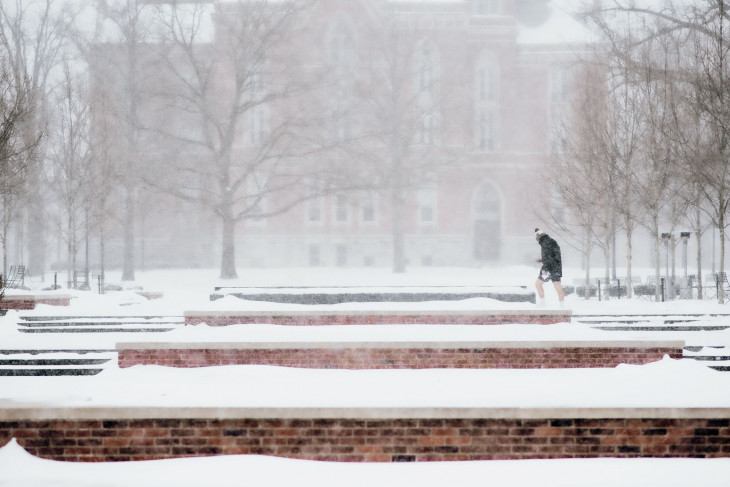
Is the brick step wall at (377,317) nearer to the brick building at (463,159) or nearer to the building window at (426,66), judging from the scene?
the brick building at (463,159)

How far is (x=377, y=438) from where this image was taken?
601 centimetres

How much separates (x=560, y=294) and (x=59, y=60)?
27.6m

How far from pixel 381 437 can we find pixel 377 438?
37mm

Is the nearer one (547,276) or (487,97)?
(547,276)

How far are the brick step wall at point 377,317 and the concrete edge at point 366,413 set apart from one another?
6.37 m

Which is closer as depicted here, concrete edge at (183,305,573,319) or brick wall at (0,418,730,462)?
brick wall at (0,418,730,462)

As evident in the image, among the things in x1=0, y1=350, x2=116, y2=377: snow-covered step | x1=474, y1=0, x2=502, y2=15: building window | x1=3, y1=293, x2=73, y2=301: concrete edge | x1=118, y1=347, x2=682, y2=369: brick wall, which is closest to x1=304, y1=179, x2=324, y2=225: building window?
x1=474, y1=0, x2=502, y2=15: building window

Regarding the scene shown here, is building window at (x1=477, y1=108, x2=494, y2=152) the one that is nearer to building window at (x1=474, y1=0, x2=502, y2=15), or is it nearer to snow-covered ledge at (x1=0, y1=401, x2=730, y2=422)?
building window at (x1=474, y1=0, x2=502, y2=15)

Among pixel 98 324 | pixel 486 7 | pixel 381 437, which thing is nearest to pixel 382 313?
pixel 98 324

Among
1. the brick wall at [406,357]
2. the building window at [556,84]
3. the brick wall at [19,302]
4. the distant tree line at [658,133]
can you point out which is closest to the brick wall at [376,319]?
the brick wall at [406,357]

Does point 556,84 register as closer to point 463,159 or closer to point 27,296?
point 463,159

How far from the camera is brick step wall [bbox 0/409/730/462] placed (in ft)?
19.4

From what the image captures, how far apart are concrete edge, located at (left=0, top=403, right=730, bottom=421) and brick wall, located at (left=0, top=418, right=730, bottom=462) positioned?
0.06 meters

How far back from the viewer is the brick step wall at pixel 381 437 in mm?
5898
